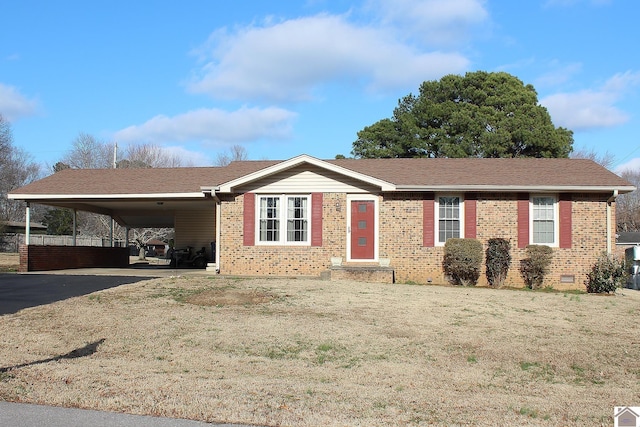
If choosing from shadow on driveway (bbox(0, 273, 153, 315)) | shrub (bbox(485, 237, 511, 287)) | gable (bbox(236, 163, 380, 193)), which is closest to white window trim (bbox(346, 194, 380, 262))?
gable (bbox(236, 163, 380, 193))

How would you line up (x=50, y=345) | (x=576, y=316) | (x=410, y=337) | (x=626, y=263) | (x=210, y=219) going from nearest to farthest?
1. (x=50, y=345)
2. (x=410, y=337)
3. (x=576, y=316)
4. (x=626, y=263)
5. (x=210, y=219)

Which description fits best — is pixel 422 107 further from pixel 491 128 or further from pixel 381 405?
pixel 381 405

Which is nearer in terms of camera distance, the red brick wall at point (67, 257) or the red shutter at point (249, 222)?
the red shutter at point (249, 222)

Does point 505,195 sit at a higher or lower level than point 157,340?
higher

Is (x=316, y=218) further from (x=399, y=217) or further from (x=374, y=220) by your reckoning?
(x=399, y=217)

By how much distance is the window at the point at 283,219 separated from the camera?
1842 cm

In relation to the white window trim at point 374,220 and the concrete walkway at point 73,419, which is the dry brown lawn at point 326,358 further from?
the white window trim at point 374,220

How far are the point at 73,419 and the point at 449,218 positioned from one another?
46.0ft

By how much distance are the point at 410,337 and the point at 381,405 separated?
337cm

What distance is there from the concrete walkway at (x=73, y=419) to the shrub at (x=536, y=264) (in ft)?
45.1

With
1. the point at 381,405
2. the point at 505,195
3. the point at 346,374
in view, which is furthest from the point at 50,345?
the point at 505,195

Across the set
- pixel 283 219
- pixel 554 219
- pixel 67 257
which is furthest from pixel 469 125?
pixel 67 257

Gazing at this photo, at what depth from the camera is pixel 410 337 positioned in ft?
30.9

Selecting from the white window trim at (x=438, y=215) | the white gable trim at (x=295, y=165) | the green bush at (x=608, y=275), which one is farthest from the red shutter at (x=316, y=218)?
the green bush at (x=608, y=275)
